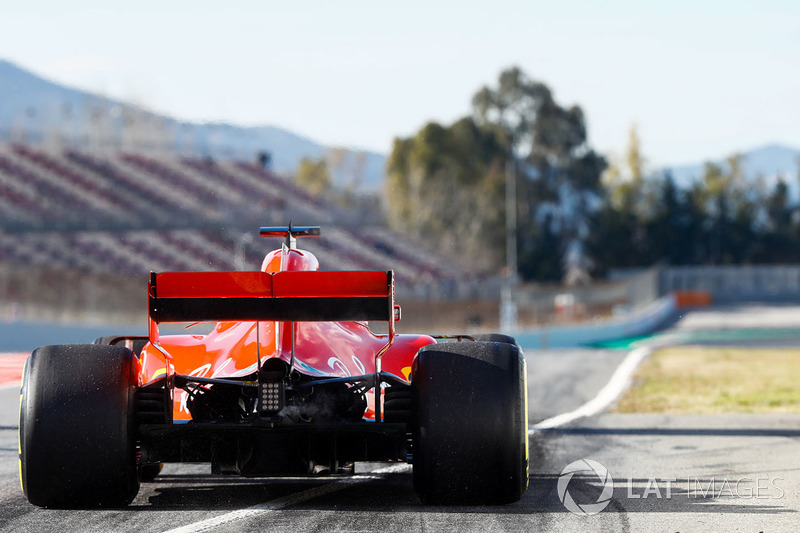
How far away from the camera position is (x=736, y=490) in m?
7.68

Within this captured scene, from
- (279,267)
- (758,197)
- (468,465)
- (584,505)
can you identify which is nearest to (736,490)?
(584,505)

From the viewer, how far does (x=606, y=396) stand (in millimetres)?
18047

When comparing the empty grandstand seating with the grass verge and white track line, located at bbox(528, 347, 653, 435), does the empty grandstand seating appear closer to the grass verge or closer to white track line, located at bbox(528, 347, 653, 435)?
the grass verge

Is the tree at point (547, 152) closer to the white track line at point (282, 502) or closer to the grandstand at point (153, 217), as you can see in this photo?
the grandstand at point (153, 217)

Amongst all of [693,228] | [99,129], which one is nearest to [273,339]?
[99,129]

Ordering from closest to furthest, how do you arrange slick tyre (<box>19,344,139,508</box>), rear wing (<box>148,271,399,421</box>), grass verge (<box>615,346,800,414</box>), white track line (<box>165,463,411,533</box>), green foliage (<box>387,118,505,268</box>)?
white track line (<box>165,463,411,533</box>), slick tyre (<box>19,344,139,508</box>), rear wing (<box>148,271,399,421</box>), grass verge (<box>615,346,800,414</box>), green foliage (<box>387,118,505,268</box>)

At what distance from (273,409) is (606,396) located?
12.3 m

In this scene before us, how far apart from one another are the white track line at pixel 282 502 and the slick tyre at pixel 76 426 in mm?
612

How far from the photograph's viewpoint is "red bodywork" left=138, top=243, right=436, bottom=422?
6680 millimetres

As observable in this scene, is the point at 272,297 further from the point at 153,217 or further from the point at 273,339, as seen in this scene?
the point at 153,217

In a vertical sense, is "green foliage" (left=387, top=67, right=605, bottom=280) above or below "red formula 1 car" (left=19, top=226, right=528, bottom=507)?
above

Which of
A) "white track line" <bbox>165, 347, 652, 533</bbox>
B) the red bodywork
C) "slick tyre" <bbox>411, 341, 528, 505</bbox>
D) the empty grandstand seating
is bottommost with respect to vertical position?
"white track line" <bbox>165, 347, 652, 533</bbox>

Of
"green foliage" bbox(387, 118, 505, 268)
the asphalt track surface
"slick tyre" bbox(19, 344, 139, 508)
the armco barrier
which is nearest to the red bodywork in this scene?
"slick tyre" bbox(19, 344, 139, 508)

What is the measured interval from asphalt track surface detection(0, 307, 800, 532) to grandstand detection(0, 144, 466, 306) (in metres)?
34.5
